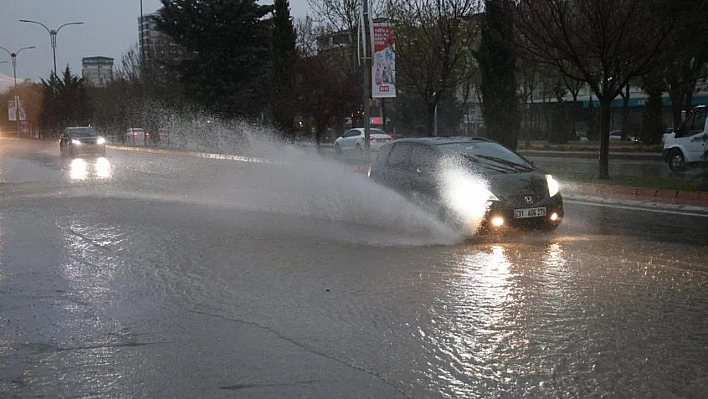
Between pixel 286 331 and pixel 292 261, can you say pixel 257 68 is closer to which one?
pixel 292 261

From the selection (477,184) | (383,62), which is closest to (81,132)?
(383,62)

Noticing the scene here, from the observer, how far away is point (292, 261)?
332 inches

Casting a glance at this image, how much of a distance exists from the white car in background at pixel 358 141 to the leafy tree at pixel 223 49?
315 inches

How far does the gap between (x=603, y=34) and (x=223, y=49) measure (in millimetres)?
31519

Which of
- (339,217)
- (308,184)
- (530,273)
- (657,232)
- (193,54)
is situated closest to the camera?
(530,273)

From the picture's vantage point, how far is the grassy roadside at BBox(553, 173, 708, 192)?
552 inches

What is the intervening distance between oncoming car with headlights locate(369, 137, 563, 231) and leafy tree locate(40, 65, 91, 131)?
200ft

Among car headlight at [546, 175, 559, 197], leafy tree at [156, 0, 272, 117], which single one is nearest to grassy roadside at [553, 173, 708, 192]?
car headlight at [546, 175, 559, 197]

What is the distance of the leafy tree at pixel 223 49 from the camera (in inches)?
1668

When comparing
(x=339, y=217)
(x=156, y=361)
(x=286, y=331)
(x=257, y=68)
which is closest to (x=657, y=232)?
(x=339, y=217)

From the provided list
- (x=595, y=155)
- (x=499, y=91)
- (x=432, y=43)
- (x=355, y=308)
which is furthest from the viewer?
(x=595, y=155)

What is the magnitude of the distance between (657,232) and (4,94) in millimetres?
112687

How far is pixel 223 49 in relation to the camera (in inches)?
1706

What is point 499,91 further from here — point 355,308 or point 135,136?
point 135,136
